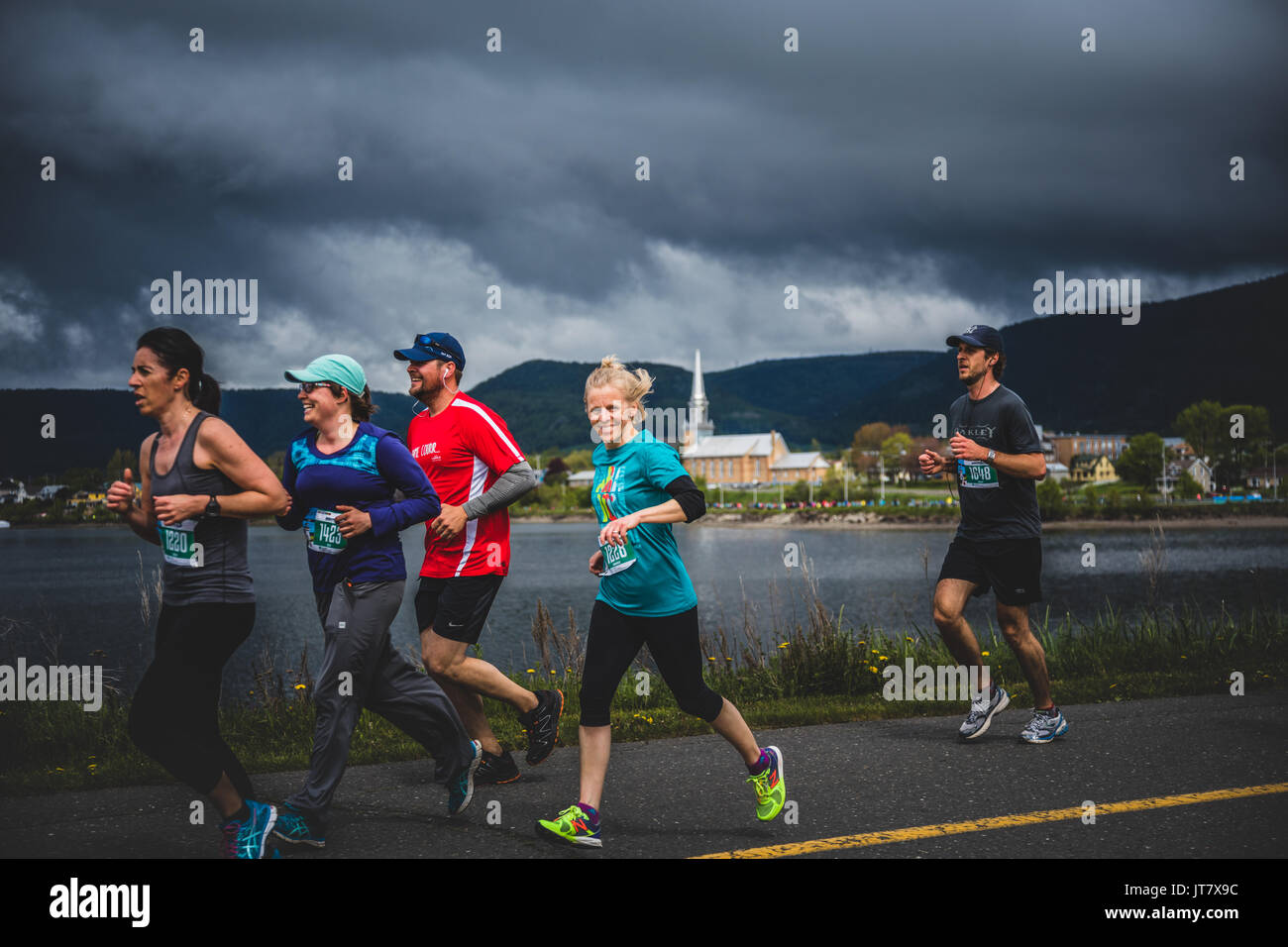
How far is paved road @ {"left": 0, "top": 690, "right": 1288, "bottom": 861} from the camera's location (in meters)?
4.34

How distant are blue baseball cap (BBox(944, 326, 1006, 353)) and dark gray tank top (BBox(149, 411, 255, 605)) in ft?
14.4

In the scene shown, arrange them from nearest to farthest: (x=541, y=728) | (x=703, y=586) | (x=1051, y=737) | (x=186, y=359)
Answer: (x=186, y=359) → (x=541, y=728) → (x=1051, y=737) → (x=703, y=586)

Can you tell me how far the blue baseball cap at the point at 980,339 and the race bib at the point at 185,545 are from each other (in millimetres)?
4523

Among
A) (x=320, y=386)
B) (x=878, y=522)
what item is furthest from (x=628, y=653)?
(x=878, y=522)

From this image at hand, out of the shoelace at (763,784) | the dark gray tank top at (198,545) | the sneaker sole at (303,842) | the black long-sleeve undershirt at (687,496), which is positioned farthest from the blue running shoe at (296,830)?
the black long-sleeve undershirt at (687,496)

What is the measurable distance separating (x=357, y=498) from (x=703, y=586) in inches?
1404

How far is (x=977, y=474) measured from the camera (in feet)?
21.4

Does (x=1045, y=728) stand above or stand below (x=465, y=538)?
below

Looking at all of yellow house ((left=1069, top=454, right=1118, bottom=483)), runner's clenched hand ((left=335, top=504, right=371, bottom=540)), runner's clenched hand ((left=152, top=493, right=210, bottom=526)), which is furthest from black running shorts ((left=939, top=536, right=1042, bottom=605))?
yellow house ((left=1069, top=454, right=1118, bottom=483))

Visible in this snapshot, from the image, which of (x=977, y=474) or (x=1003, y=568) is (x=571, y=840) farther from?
(x=977, y=474)

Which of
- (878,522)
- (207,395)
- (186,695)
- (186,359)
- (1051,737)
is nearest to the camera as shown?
(186,695)

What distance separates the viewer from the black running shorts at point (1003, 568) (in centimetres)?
641
